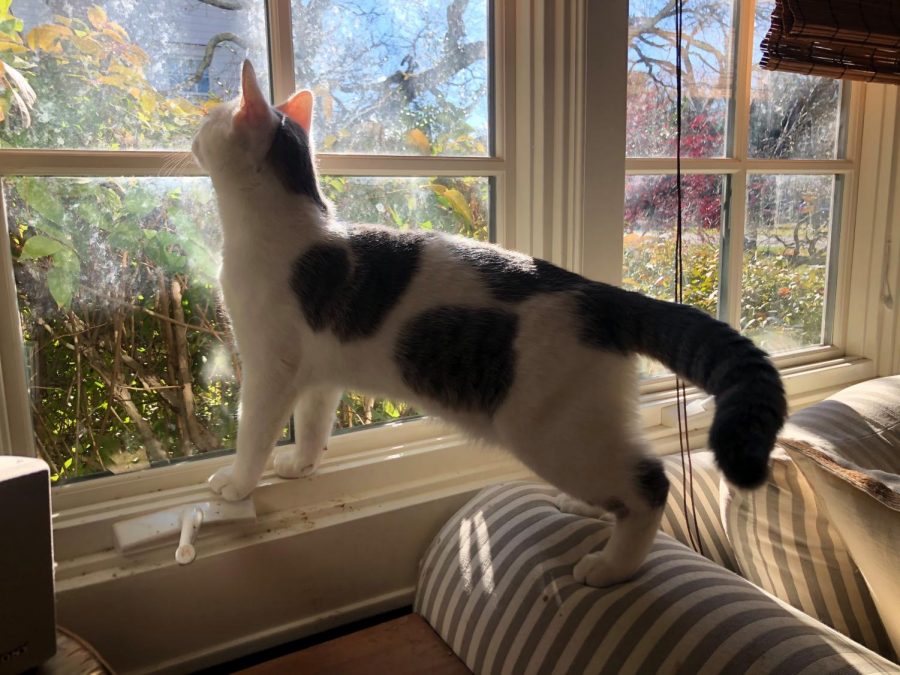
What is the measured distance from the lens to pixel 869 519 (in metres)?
0.75

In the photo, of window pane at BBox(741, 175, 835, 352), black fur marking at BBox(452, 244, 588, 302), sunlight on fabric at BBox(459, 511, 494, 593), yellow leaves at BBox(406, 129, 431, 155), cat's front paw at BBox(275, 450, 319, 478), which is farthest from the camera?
window pane at BBox(741, 175, 835, 352)

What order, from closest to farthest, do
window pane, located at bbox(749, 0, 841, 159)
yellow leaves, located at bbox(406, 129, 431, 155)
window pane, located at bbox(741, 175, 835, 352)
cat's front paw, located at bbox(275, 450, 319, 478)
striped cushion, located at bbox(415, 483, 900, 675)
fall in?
striped cushion, located at bbox(415, 483, 900, 675) < cat's front paw, located at bbox(275, 450, 319, 478) < yellow leaves, located at bbox(406, 129, 431, 155) < window pane, located at bbox(749, 0, 841, 159) < window pane, located at bbox(741, 175, 835, 352)

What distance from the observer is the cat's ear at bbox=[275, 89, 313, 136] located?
929mm

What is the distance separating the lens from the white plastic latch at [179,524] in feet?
2.89

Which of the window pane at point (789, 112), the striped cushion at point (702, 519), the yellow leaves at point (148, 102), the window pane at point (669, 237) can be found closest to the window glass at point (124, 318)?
the yellow leaves at point (148, 102)

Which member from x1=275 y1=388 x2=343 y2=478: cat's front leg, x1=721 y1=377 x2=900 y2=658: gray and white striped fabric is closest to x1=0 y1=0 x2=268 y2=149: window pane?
x1=275 y1=388 x2=343 y2=478: cat's front leg

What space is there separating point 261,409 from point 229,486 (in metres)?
0.16

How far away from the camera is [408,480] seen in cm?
115

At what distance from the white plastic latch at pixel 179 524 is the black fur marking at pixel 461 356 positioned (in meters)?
0.35

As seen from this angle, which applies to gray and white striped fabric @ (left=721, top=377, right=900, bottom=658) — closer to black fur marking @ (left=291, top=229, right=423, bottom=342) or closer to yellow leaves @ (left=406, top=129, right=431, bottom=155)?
black fur marking @ (left=291, top=229, right=423, bottom=342)

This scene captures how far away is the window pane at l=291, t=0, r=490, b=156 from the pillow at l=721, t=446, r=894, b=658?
77 cm

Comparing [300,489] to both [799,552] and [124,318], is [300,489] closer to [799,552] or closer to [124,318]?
[124,318]

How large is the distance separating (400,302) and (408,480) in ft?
1.43

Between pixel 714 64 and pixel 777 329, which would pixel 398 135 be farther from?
pixel 777 329
